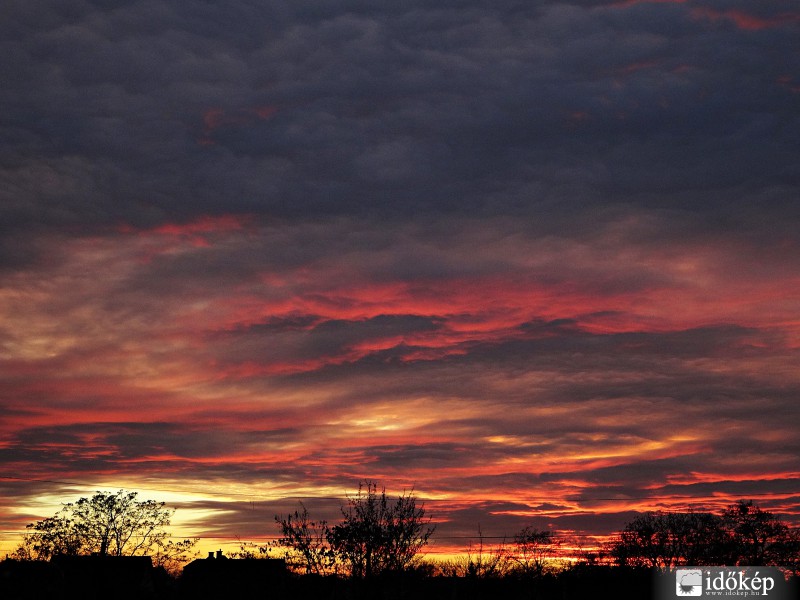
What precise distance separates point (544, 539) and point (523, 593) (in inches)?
520

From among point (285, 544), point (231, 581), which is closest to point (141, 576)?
point (231, 581)

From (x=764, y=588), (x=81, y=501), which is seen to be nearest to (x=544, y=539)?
Answer: (x=764, y=588)

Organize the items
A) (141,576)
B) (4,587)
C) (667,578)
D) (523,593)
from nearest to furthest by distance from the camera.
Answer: (4,587) < (523,593) < (667,578) < (141,576)

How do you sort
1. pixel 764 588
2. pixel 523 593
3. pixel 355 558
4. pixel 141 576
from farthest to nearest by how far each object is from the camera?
pixel 141 576, pixel 764 588, pixel 355 558, pixel 523 593

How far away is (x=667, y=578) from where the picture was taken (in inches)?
2564

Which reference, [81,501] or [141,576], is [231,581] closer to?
[141,576]

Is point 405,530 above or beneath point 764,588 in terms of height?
above

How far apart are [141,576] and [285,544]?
40520mm

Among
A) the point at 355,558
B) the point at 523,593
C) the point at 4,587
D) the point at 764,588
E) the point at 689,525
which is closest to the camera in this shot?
the point at 4,587

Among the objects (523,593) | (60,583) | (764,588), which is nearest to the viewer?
(523,593)

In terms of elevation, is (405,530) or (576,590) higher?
(405,530)

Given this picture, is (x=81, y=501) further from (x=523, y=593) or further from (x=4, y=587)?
(x=523, y=593)

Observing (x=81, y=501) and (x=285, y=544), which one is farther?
(x=81, y=501)

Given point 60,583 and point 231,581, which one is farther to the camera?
point 231,581
